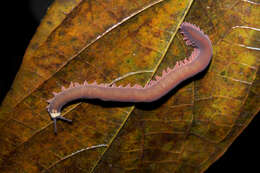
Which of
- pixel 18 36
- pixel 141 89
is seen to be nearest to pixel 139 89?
pixel 141 89

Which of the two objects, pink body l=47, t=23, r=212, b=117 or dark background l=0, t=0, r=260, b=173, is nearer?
pink body l=47, t=23, r=212, b=117

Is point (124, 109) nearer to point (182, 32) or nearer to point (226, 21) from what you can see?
point (182, 32)

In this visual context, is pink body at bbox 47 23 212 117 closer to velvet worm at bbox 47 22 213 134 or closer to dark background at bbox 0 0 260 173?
velvet worm at bbox 47 22 213 134

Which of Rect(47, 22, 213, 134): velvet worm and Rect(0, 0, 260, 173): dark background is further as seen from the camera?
Rect(0, 0, 260, 173): dark background

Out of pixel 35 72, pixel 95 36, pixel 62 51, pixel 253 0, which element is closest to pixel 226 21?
pixel 253 0

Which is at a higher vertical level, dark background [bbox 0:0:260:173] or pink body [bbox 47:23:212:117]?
dark background [bbox 0:0:260:173]

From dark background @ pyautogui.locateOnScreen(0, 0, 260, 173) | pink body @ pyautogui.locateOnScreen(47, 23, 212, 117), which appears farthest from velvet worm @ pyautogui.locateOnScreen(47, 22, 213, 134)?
dark background @ pyautogui.locateOnScreen(0, 0, 260, 173)

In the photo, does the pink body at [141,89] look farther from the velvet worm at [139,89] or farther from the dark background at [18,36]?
the dark background at [18,36]

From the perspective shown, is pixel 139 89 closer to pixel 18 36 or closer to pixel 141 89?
pixel 141 89

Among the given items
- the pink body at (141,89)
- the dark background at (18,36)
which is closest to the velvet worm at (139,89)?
the pink body at (141,89)
